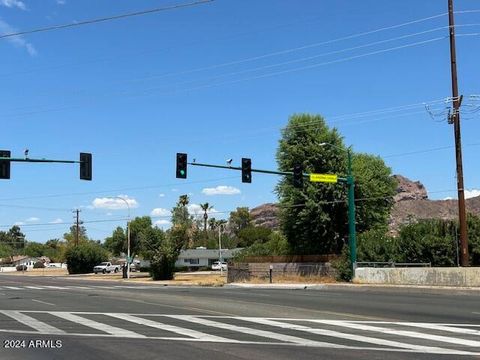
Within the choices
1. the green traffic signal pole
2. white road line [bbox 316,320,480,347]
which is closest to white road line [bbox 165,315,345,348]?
white road line [bbox 316,320,480,347]

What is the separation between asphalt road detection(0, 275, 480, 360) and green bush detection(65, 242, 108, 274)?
3062 inches

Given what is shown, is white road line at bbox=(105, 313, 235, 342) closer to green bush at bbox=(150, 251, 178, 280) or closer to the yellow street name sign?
the yellow street name sign

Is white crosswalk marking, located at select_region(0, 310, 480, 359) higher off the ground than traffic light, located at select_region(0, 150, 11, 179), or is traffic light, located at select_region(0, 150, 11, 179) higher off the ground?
traffic light, located at select_region(0, 150, 11, 179)

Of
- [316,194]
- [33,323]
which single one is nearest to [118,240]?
[316,194]

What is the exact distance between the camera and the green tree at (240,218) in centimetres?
17875

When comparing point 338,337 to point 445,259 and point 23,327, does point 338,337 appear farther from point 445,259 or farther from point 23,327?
point 445,259

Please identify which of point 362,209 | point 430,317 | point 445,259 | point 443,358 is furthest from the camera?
point 362,209

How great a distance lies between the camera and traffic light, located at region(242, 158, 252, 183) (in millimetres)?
32406

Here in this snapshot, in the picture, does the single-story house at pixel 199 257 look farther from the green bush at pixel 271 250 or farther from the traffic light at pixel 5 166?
the traffic light at pixel 5 166

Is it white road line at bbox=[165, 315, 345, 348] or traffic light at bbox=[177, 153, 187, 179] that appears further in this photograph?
traffic light at bbox=[177, 153, 187, 179]

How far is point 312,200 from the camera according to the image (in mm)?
47906

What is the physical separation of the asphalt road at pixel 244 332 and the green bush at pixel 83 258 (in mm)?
77768

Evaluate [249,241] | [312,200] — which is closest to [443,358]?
[312,200]

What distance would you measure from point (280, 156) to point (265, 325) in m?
37.7
